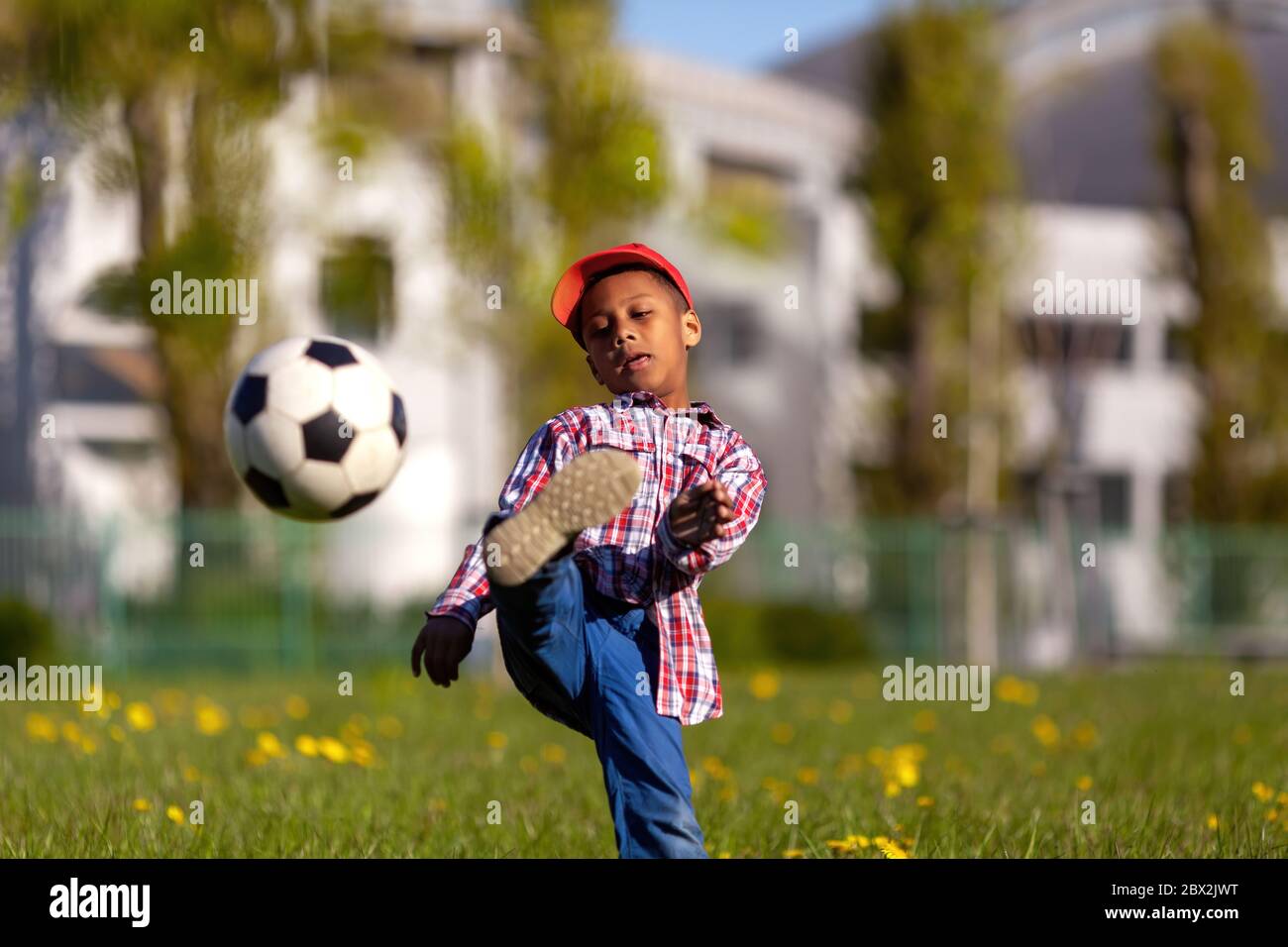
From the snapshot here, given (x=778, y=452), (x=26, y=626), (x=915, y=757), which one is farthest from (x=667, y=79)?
(x=915, y=757)

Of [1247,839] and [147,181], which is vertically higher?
[147,181]

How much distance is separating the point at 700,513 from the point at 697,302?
24247mm

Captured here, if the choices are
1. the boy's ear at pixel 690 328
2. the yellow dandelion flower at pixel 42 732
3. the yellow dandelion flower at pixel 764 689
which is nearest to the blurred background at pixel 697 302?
the yellow dandelion flower at pixel 764 689

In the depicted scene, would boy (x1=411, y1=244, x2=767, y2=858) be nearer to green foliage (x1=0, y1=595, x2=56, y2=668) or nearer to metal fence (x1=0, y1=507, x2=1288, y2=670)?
green foliage (x1=0, y1=595, x2=56, y2=668)

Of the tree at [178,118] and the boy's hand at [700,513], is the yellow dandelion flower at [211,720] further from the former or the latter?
the tree at [178,118]

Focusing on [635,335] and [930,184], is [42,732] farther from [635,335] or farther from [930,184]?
[930,184]

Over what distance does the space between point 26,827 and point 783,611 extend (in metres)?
14.0

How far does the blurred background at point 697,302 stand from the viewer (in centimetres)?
1689

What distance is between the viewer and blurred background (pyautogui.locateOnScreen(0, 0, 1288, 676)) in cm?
1689

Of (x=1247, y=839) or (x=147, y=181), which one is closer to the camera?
(x=1247, y=839)

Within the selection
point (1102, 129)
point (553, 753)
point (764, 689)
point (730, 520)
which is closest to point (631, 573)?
point (730, 520)

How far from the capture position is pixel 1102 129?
3409 cm
